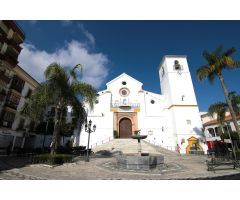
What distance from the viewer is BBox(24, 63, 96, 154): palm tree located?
10594mm

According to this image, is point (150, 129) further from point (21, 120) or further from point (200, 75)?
point (21, 120)

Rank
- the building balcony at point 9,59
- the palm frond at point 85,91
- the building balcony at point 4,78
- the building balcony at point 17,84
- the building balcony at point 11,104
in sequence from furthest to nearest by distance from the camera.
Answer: the building balcony at point 17,84
the building balcony at point 11,104
the building balcony at point 9,59
the building balcony at point 4,78
the palm frond at point 85,91

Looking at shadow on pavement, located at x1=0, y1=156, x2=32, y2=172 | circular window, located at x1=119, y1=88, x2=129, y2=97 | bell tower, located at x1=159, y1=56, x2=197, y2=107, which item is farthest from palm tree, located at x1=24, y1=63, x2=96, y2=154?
bell tower, located at x1=159, y1=56, x2=197, y2=107

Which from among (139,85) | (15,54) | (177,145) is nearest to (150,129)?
(177,145)

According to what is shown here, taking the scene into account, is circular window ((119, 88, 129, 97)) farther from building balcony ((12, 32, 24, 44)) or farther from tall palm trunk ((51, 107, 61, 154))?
tall palm trunk ((51, 107, 61, 154))

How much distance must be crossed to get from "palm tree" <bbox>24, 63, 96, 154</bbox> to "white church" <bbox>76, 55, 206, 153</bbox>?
12752mm

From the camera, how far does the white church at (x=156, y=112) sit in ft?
74.4

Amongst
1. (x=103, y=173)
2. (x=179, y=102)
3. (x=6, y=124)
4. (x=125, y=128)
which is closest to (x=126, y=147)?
(x=125, y=128)

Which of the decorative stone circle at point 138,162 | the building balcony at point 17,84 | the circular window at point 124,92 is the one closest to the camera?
the decorative stone circle at point 138,162

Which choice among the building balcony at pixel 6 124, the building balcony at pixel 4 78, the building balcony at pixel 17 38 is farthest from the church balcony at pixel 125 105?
the building balcony at pixel 17 38

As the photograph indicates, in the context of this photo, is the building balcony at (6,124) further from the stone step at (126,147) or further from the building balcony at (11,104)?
the stone step at (126,147)

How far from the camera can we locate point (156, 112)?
1002 inches

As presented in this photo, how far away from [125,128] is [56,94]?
1676 centimetres

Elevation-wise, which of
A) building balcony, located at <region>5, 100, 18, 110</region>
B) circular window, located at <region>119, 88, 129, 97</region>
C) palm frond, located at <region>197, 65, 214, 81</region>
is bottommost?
building balcony, located at <region>5, 100, 18, 110</region>
